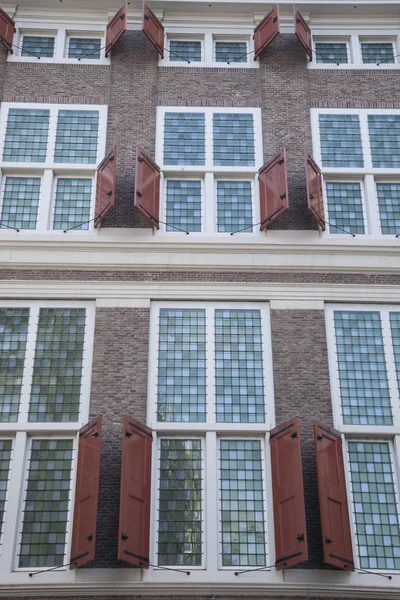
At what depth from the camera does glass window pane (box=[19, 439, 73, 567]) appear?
53.3 feet

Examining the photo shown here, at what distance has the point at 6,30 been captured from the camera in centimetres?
2261

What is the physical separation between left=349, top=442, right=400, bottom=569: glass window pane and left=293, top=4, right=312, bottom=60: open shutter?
1068cm

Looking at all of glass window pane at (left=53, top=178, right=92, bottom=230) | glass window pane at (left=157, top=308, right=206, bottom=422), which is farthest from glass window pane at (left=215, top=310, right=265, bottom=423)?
glass window pane at (left=53, top=178, right=92, bottom=230)

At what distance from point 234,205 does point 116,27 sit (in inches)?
236

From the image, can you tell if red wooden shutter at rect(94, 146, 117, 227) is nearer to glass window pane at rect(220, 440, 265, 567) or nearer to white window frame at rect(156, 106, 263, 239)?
white window frame at rect(156, 106, 263, 239)

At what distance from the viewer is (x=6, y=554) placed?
16.0 metres

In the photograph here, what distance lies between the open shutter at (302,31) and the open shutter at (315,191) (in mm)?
3613

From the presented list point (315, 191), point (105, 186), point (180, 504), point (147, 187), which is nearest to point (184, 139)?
point (147, 187)

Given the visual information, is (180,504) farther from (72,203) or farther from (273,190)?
(72,203)

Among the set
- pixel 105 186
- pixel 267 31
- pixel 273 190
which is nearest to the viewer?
pixel 105 186

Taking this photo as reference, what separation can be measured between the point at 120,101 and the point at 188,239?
4.54m

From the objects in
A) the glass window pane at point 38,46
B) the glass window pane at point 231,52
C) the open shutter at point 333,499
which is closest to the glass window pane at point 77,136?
the glass window pane at point 38,46

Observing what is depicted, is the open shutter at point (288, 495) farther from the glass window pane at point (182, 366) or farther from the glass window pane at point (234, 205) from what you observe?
the glass window pane at point (234, 205)

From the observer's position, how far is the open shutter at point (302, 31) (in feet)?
73.7
